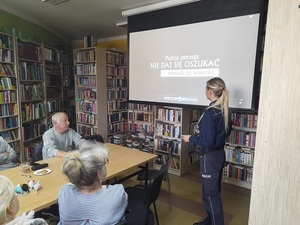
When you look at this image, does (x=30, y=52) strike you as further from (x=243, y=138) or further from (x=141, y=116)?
(x=243, y=138)

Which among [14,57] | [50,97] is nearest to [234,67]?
[14,57]

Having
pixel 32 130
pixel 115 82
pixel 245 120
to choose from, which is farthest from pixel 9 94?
pixel 245 120

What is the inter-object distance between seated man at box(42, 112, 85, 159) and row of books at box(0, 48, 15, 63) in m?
2.02

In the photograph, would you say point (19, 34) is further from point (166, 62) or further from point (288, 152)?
point (288, 152)

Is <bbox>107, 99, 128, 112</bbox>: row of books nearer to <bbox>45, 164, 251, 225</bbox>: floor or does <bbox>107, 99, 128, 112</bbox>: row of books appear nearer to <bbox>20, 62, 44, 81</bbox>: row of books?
<bbox>20, 62, 44, 81</bbox>: row of books

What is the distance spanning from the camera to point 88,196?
1.23 m

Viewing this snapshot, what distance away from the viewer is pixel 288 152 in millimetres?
1266

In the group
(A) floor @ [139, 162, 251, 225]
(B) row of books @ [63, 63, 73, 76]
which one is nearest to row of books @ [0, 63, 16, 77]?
(B) row of books @ [63, 63, 73, 76]

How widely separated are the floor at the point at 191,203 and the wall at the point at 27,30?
12.2ft

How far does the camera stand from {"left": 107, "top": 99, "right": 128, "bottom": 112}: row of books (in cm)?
470

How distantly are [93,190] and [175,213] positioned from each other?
1635mm

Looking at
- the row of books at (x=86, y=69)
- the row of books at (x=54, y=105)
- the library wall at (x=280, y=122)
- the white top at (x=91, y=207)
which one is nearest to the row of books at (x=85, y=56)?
the row of books at (x=86, y=69)

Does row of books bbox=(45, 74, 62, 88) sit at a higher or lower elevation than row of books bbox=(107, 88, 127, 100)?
higher

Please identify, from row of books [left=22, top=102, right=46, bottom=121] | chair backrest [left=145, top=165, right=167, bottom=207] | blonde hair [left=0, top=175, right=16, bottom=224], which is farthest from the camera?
row of books [left=22, top=102, right=46, bottom=121]
